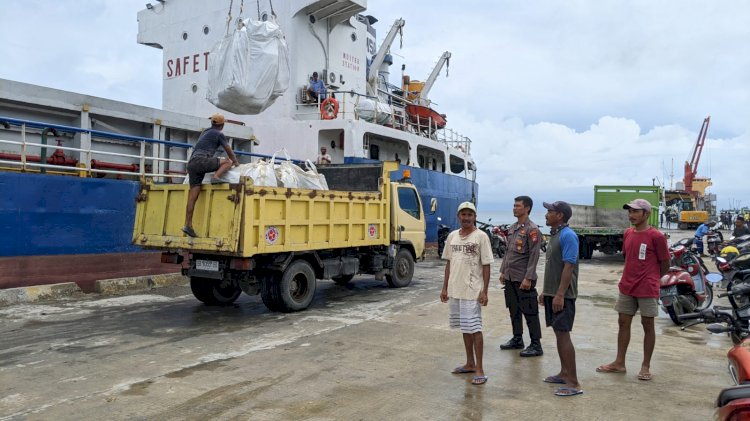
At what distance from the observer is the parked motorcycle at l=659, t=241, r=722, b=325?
22.8 feet

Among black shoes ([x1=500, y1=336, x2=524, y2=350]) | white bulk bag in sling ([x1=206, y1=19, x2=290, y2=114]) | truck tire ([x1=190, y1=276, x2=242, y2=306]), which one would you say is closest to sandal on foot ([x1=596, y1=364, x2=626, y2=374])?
black shoes ([x1=500, y1=336, x2=524, y2=350])

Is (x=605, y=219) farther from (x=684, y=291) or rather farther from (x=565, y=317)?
(x=565, y=317)

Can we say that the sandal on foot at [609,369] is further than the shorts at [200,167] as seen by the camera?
No

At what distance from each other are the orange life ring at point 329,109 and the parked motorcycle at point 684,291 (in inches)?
393

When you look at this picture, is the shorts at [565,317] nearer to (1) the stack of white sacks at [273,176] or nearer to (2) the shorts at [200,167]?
(1) the stack of white sacks at [273,176]

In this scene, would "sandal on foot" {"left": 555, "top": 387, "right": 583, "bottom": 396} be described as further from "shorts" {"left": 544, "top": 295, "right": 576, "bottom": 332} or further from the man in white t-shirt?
the man in white t-shirt

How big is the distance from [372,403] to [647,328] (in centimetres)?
268

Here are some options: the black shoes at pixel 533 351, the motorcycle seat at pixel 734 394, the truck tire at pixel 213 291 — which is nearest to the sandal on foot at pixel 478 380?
the black shoes at pixel 533 351

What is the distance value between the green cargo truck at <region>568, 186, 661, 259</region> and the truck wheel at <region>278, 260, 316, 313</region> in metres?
10.2

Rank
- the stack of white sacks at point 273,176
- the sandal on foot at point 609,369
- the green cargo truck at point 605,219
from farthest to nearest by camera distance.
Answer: the green cargo truck at point 605,219 → the stack of white sacks at point 273,176 → the sandal on foot at point 609,369

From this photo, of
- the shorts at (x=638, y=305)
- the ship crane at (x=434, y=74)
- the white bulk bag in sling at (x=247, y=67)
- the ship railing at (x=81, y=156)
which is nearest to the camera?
the shorts at (x=638, y=305)

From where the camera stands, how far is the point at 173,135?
1282 cm

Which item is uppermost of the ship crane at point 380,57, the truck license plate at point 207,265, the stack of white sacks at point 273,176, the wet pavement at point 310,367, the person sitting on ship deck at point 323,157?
the ship crane at point 380,57

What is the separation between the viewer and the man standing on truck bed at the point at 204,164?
695 cm
